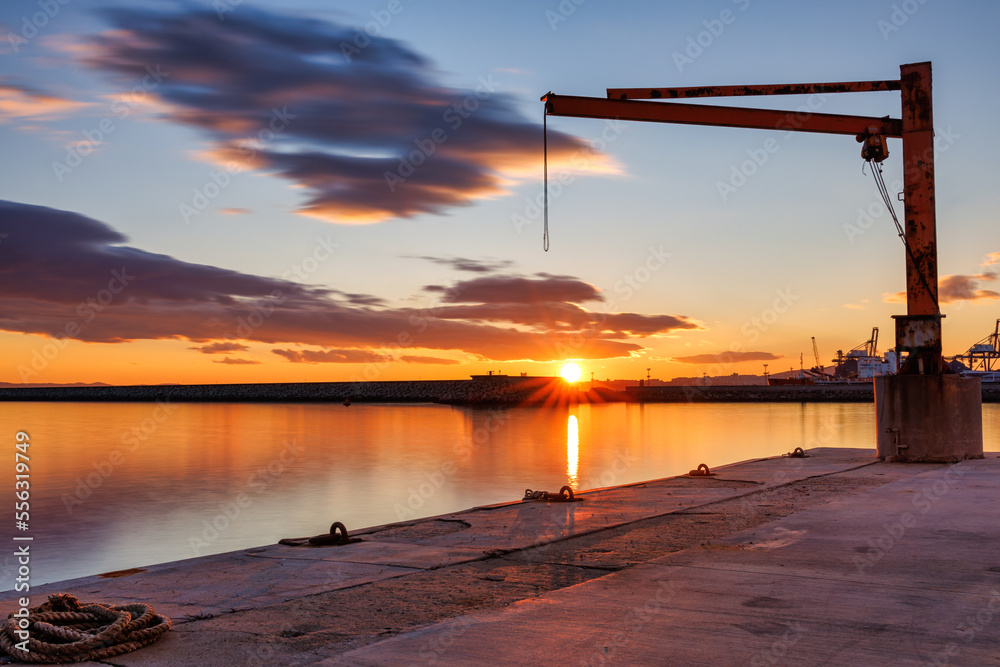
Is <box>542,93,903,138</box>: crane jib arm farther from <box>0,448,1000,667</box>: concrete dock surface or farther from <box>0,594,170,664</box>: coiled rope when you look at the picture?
<box>0,594,170,664</box>: coiled rope

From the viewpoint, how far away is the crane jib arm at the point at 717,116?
20.9 metres

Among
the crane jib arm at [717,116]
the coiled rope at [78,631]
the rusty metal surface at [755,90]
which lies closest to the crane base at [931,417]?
the crane jib arm at [717,116]

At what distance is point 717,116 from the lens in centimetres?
2177

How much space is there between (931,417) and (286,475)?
2278 centimetres

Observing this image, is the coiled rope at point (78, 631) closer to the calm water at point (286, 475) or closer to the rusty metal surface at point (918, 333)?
the calm water at point (286, 475)

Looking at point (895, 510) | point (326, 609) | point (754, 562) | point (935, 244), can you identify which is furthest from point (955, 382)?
point (326, 609)

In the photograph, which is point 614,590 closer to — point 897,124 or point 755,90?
point 755,90

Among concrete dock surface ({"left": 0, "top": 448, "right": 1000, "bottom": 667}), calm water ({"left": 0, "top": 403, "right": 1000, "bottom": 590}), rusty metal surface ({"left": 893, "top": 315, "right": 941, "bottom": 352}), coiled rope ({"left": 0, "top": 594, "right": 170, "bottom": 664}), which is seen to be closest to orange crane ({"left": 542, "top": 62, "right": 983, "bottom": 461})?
rusty metal surface ({"left": 893, "top": 315, "right": 941, "bottom": 352})

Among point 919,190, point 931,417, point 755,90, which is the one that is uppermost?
point 755,90

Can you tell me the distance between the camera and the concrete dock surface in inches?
213

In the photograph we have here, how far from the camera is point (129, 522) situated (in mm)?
20516

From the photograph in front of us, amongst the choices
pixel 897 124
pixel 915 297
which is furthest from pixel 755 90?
pixel 915 297

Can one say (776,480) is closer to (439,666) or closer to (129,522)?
(439,666)

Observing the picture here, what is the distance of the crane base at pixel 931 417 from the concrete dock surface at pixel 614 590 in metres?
6.43
